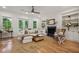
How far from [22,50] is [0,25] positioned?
903mm

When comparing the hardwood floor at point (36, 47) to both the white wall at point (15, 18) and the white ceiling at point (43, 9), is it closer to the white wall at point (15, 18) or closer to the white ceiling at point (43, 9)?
the white wall at point (15, 18)

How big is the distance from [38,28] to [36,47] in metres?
0.55

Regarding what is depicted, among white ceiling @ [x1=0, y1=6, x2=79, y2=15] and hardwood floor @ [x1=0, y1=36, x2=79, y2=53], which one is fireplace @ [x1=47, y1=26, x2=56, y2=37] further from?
white ceiling @ [x1=0, y1=6, x2=79, y2=15]

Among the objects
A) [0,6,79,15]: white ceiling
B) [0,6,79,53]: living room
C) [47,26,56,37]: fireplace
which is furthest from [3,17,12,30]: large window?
[47,26,56,37]: fireplace

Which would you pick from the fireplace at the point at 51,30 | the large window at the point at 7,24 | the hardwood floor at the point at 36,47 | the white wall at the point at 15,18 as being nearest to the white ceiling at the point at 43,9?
Answer: the white wall at the point at 15,18

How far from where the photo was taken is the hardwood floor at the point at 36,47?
92.2 inches

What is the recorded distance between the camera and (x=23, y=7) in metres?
2.41

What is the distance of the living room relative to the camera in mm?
2354

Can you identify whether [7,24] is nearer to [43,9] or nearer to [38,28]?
[38,28]

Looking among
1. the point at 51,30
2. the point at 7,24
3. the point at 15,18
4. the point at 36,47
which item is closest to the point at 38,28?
the point at 51,30

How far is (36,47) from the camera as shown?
96.0 inches

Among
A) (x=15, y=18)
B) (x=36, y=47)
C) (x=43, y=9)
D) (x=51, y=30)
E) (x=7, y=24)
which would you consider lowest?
(x=36, y=47)
